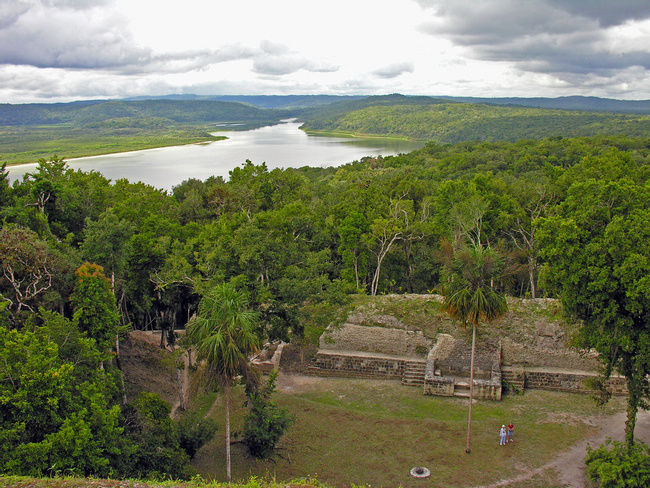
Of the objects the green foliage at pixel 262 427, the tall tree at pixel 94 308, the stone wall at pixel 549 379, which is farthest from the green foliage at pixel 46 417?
the stone wall at pixel 549 379

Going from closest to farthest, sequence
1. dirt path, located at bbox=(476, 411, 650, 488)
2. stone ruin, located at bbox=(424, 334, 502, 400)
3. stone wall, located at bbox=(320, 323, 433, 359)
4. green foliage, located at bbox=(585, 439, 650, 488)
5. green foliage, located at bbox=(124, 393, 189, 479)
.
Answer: green foliage, located at bbox=(585, 439, 650, 488) < green foliage, located at bbox=(124, 393, 189, 479) < dirt path, located at bbox=(476, 411, 650, 488) < stone ruin, located at bbox=(424, 334, 502, 400) < stone wall, located at bbox=(320, 323, 433, 359)

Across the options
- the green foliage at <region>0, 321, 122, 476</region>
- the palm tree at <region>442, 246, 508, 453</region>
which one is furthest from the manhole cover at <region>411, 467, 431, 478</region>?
the green foliage at <region>0, 321, 122, 476</region>

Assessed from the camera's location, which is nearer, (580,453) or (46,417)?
(46,417)

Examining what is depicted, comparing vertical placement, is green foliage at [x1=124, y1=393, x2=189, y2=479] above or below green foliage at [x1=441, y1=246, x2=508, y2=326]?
below

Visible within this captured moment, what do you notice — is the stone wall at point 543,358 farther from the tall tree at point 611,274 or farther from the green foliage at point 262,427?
the green foliage at point 262,427

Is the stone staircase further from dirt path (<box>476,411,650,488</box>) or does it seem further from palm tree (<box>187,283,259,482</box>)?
palm tree (<box>187,283,259,482</box>)

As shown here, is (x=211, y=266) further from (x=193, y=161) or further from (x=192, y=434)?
(x=193, y=161)

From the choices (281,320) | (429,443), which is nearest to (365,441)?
(429,443)

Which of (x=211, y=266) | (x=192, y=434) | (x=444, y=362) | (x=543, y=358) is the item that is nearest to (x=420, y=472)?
(x=192, y=434)
